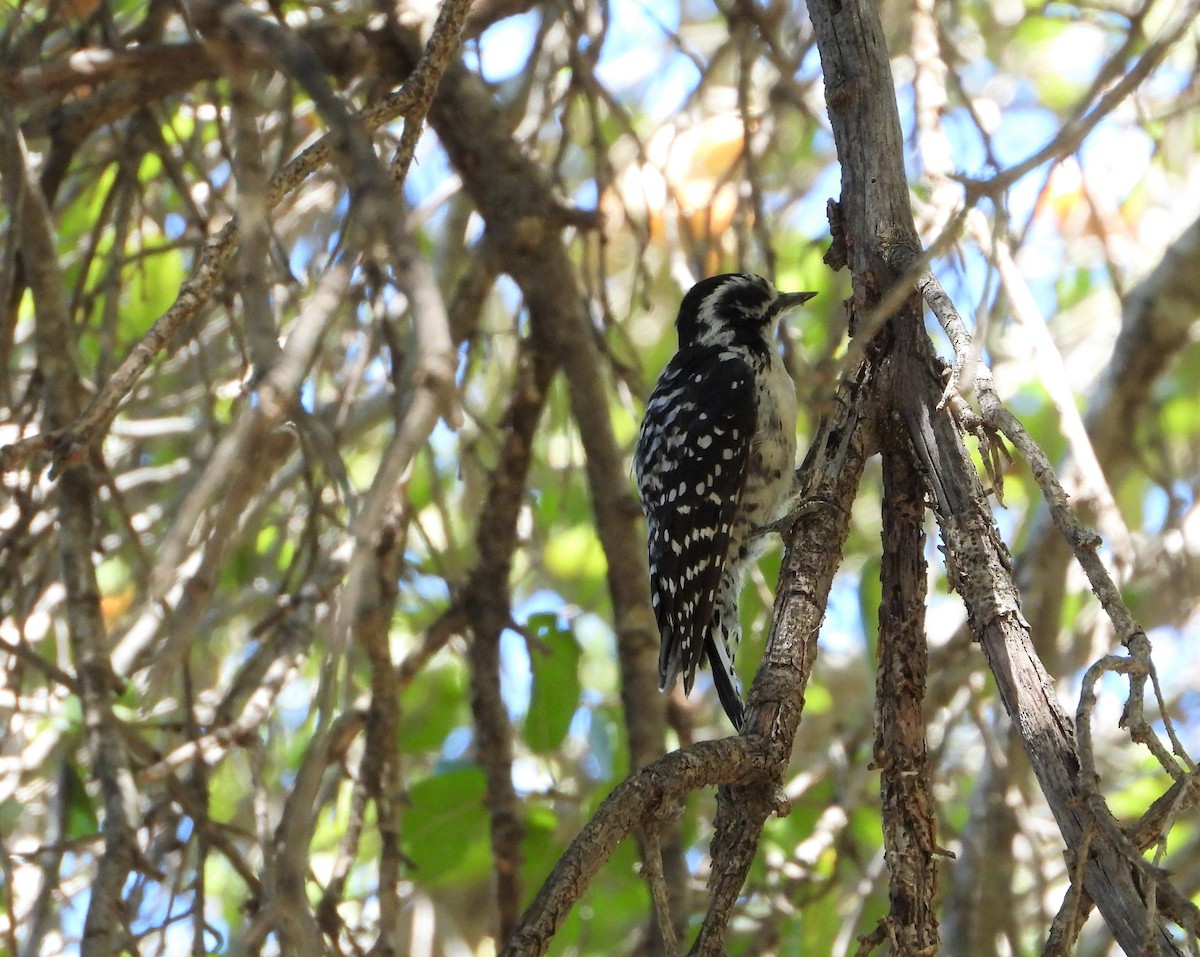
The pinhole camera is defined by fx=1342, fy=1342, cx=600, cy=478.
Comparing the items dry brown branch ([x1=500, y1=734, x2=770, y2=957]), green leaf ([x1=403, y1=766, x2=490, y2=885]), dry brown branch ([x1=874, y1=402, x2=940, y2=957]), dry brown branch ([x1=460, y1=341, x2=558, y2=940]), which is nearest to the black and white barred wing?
dry brown branch ([x1=460, y1=341, x2=558, y2=940])

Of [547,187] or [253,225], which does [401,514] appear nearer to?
[547,187]

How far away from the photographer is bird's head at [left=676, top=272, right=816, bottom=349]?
3891mm

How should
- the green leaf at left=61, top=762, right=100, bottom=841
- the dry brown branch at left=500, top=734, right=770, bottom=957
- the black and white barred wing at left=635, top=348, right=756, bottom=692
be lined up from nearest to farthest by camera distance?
the dry brown branch at left=500, top=734, right=770, bottom=957, the green leaf at left=61, top=762, right=100, bottom=841, the black and white barred wing at left=635, top=348, right=756, bottom=692

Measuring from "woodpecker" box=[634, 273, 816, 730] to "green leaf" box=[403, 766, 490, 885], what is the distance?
682mm

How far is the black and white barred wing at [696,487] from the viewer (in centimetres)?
367

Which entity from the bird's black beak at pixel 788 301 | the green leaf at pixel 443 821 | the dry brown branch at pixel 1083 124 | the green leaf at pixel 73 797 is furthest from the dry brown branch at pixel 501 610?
the dry brown branch at pixel 1083 124

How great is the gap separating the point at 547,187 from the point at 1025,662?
7.26 feet

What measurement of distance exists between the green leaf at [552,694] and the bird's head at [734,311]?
1.17 meters

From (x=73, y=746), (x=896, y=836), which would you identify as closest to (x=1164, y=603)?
(x=896, y=836)

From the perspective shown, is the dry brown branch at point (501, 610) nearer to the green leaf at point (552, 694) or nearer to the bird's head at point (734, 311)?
the green leaf at point (552, 694)

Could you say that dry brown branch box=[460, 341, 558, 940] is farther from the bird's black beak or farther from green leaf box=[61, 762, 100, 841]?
green leaf box=[61, 762, 100, 841]

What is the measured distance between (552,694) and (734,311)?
143cm

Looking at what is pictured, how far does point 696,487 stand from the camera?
150 inches

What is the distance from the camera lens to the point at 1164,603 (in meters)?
4.16
